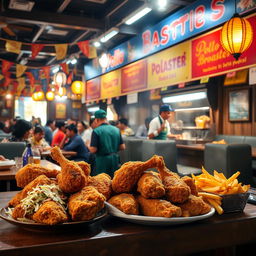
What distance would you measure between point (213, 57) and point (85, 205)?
4749 mm

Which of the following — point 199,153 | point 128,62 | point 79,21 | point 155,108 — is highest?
point 79,21

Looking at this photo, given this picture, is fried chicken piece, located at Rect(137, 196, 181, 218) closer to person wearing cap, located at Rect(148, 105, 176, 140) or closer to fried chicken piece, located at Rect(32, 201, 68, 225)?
fried chicken piece, located at Rect(32, 201, 68, 225)

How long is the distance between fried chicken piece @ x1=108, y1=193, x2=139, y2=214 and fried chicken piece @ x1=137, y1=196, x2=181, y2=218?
34 mm

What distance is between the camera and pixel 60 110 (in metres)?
18.2


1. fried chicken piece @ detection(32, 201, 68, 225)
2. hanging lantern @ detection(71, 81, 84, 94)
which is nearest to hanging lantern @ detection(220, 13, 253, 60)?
fried chicken piece @ detection(32, 201, 68, 225)

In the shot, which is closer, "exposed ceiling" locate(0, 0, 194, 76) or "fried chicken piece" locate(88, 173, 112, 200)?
"fried chicken piece" locate(88, 173, 112, 200)

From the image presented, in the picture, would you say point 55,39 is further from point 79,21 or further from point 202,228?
point 202,228

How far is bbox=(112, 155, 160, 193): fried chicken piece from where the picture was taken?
121cm

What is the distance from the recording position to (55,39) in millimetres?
9695

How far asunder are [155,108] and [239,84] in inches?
154

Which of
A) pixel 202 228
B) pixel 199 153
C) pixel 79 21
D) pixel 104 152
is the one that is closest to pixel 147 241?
pixel 202 228

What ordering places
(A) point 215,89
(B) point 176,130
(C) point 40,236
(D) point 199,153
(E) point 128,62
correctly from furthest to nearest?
(B) point 176,130 < (E) point 128,62 < (A) point 215,89 < (D) point 199,153 < (C) point 40,236

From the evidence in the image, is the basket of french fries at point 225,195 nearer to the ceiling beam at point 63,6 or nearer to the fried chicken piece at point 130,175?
Answer: the fried chicken piece at point 130,175

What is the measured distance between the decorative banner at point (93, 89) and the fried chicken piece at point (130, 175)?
29.8ft
